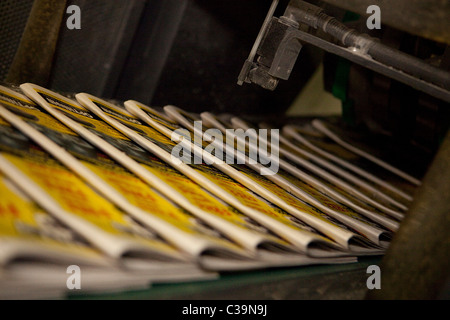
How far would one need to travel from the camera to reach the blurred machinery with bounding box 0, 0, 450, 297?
1.22 meters

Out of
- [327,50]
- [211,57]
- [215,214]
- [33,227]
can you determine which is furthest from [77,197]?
[211,57]

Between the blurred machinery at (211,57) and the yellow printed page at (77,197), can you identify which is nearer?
the yellow printed page at (77,197)

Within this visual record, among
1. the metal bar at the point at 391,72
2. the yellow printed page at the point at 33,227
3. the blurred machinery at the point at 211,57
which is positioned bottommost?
the yellow printed page at the point at 33,227

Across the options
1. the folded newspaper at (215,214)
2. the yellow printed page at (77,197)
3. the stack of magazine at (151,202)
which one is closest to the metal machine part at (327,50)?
the stack of magazine at (151,202)

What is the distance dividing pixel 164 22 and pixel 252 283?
129cm

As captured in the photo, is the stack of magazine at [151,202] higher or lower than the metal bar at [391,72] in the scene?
lower

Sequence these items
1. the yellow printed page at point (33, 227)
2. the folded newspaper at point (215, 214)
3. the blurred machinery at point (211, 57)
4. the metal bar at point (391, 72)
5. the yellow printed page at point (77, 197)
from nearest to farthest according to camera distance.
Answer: the yellow printed page at point (33, 227) → the yellow printed page at point (77, 197) → the folded newspaper at point (215, 214) → the metal bar at point (391, 72) → the blurred machinery at point (211, 57)

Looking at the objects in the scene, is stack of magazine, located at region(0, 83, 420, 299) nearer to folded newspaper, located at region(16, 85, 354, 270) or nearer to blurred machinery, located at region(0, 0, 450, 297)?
folded newspaper, located at region(16, 85, 354, 270)

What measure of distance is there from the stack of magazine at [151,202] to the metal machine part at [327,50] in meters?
0.25

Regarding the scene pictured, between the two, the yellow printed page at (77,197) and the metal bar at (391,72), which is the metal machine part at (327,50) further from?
the yellow printed page at (77,197)

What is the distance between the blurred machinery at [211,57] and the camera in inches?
48.1

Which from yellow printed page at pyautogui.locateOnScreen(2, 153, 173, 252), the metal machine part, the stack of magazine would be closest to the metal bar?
the metal machine part

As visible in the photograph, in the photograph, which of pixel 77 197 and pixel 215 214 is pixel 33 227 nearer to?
pixel 77 197
